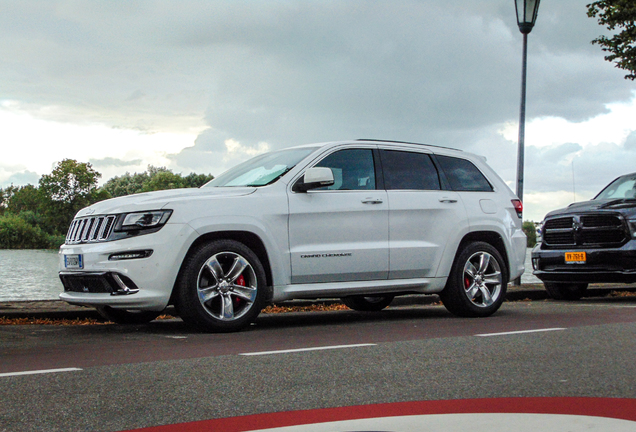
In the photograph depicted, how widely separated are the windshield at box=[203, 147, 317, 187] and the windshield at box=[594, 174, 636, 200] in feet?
21.1

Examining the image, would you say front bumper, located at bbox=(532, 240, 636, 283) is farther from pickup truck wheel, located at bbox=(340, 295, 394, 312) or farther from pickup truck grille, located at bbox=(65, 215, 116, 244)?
pickup truck grille, located at bbox=(65, 215, 116, 244)

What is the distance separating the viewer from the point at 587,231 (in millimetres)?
11602

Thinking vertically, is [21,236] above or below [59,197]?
below

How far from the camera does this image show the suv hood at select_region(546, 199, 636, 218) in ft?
37.6

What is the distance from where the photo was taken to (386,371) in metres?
5.03

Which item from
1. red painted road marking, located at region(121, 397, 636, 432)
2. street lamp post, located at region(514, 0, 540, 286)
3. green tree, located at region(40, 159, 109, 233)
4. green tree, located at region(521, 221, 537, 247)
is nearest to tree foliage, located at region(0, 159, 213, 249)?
green tree, located at region(40, 159, 109, 233)

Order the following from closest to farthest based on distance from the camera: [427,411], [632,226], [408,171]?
[427,411] → [408,171] → [632,226]

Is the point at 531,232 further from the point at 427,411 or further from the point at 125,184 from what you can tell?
the point at 125,184

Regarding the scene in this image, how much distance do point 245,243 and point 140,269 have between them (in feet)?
3.64

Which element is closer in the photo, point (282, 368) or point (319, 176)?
point (282, 368)

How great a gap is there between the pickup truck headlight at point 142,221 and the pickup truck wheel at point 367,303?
12.4 ft

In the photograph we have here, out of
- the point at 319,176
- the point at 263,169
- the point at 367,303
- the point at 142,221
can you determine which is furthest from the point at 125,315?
the point at 367,303

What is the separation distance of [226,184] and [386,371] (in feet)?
11.8

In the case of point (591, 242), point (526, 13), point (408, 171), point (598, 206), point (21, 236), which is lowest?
point (21, 236)
